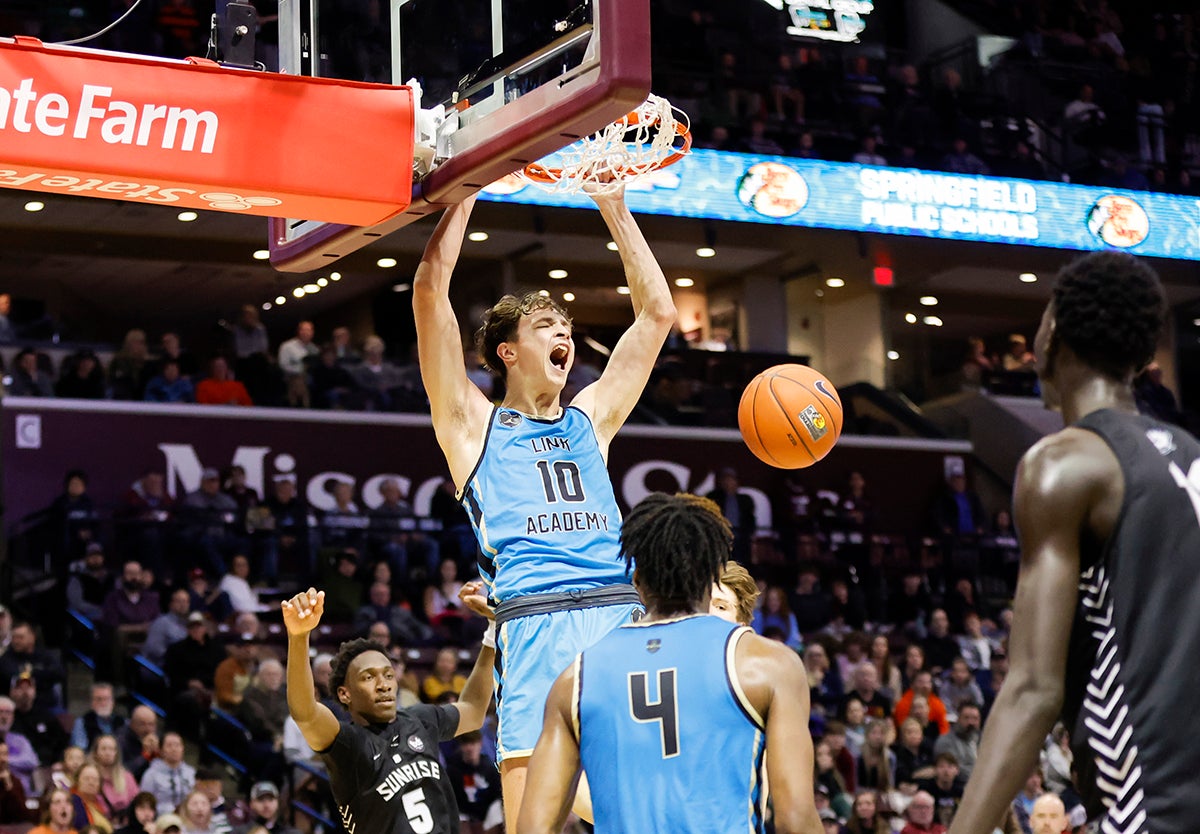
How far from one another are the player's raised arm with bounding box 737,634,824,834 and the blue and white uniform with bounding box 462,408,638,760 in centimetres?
162

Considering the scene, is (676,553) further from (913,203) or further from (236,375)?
(913,203)

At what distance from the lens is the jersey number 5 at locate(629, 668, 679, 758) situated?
3.70 metres

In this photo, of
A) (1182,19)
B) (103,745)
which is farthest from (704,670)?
(1182,19)

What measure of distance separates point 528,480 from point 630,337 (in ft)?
2.46

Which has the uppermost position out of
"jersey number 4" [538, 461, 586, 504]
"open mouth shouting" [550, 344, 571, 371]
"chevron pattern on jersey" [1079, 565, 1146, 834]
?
"open mouth shouting" [550, 344, 571, 371]

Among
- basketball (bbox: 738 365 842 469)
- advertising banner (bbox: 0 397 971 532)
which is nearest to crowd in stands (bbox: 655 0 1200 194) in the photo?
advertising banner (bbox: 0 397 971 532)

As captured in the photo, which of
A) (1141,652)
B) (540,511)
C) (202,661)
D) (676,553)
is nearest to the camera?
(1141,652)

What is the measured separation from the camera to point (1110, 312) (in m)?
2.90

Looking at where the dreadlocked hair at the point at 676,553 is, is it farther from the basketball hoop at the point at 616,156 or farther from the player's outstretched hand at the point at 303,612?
the basketball hoop at the point at 616,156

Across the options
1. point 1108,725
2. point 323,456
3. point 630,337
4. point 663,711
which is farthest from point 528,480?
point 323,456

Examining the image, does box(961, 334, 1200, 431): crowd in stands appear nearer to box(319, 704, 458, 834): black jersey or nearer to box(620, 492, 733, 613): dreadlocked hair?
box(319, 704, 458, 834): black jersey

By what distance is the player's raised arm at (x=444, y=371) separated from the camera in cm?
555

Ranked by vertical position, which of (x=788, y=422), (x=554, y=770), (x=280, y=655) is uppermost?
(x=788, y=422)

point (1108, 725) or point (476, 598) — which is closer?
point (1108, 725)
